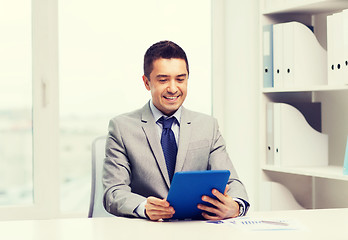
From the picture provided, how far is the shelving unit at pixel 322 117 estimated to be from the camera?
9.19 ft

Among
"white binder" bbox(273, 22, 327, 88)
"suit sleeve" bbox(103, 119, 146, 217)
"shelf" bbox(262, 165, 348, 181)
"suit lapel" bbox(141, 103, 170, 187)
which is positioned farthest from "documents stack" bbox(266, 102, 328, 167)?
"suit sleeve" bbox(103, 119, 146, 217)

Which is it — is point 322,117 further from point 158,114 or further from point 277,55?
point 158,114

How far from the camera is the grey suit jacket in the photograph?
195cm

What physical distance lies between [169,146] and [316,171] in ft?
2.75

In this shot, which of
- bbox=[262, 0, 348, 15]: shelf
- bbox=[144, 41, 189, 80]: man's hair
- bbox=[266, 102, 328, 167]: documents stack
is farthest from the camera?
bbox=[266, 102, 328, 167]: documents stack

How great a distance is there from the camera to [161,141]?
6.78ft

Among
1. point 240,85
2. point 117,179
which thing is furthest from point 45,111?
point 117,179

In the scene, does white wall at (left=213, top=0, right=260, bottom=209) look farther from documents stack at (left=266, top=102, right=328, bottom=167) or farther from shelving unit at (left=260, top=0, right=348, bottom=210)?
documents stack at (left=266, top=102, right=328, bottom=167)

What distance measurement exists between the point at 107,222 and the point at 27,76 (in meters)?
1.65

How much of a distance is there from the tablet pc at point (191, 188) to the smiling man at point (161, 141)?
274mm

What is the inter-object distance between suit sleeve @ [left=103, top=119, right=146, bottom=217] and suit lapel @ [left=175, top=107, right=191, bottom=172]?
19 centimetres

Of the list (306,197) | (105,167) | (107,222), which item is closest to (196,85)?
(306,197)

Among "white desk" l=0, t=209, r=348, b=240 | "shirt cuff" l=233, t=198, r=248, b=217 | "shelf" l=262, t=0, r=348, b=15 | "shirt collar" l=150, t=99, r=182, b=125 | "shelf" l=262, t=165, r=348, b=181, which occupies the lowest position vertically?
"white desk" l=0, t=209, r=348, b=240

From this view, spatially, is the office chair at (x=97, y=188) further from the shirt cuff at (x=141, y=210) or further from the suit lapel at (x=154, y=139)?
the shirt cuff at (x=141, y=210)
